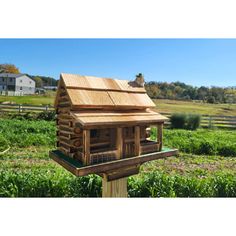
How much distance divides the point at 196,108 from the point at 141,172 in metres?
2.52

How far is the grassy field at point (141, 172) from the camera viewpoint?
7.01 ft

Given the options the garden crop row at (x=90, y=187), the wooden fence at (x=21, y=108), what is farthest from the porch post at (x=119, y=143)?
the wooden fence at (x=21, y=108)

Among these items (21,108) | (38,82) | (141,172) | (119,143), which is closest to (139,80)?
(119,143)

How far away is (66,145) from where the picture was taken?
113 centimetres

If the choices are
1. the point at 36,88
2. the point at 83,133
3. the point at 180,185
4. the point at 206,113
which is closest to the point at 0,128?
the point at 36,88

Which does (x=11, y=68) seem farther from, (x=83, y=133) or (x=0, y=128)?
(x=83, y=133)

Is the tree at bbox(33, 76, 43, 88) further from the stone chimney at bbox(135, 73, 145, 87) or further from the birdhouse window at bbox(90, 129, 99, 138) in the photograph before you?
the birdhouse window at bbox(90, 129, 99, 138)

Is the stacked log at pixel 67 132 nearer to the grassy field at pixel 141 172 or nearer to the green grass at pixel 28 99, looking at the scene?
the grassy field at pixel 141 172

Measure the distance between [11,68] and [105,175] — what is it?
328 centimetres

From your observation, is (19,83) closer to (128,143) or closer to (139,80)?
(139,80)

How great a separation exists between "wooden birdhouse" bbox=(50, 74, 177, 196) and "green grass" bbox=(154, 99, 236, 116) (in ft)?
6.17

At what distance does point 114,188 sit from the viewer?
1.26 meters

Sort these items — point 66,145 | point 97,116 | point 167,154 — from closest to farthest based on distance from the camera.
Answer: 1. point 97,116
2. point 66,145
3. point 167,154

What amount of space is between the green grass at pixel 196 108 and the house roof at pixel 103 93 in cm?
185
